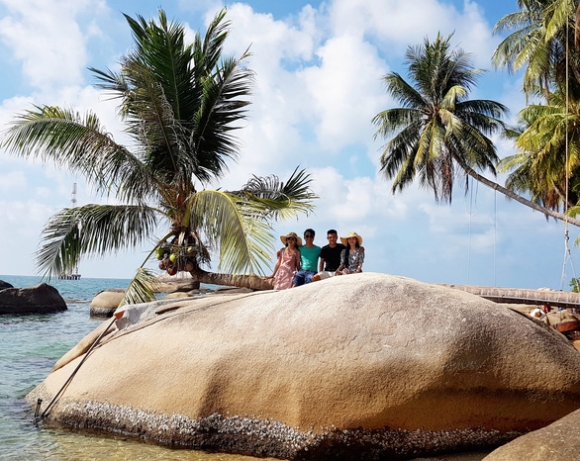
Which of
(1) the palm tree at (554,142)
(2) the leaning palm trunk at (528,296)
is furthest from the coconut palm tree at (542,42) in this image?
(2) the leaning palm trunk at (528,296)

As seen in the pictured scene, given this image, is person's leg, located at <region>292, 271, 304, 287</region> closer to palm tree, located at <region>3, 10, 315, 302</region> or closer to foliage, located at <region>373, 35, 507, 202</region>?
palm tree, located at <region>3, 10, 315, 302</region>

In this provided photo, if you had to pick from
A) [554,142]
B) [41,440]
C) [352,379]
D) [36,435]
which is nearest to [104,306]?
[36,435]

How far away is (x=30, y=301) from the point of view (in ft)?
81.9

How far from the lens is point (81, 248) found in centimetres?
1099

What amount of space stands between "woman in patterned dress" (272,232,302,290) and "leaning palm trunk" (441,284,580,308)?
32.2 ft

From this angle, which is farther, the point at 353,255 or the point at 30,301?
the point at 30,301

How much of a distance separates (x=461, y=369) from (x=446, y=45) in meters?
28.2

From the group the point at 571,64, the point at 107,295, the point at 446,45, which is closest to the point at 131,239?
the point at 107,295

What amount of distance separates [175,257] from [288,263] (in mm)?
2141

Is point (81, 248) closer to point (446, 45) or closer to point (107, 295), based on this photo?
point (107, 295)

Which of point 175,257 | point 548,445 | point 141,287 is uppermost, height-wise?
point 175,257

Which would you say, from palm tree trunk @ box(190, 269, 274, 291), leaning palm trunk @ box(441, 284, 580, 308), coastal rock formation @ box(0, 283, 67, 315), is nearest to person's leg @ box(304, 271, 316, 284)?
palm tree trunk @ box(190, 269, 274, 291)

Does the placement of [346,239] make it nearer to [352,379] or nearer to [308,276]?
[308,276]

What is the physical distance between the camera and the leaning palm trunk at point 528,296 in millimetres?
18062
